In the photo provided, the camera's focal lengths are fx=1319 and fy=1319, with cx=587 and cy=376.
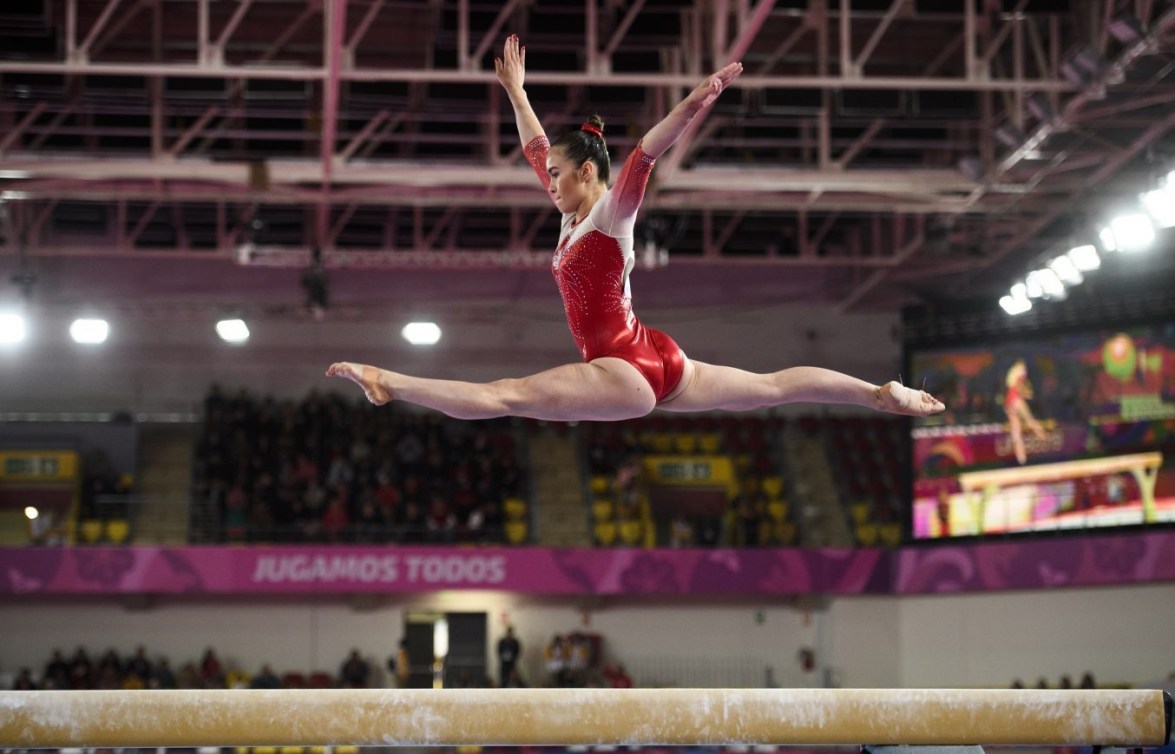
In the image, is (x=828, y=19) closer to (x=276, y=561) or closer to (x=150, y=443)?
(x=276, y=561)

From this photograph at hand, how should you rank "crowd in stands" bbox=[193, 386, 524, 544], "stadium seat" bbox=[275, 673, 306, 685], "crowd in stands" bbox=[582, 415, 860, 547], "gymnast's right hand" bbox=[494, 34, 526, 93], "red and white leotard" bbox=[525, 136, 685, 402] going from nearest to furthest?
1. "red and white leotard" bbox=[525, 136, 685, 402]
2. "gymnast's right hand" bbox=[494, 34, 526, 93]
3. "stadium seat" bbox=[275, 673, 306, 685]
4. "crowd in stands" bbox=[193, 386, 524, 544]
5. "crowd in stands" bbox=[582, 415, 860, 547]

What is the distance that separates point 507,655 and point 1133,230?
1101 centimetres

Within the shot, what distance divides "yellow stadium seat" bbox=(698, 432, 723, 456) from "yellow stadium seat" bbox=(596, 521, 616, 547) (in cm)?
250

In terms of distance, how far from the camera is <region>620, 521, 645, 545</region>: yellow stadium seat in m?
21.7

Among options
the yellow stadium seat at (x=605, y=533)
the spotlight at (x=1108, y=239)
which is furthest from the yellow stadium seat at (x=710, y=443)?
the spotlight at (x=1108, y=239)

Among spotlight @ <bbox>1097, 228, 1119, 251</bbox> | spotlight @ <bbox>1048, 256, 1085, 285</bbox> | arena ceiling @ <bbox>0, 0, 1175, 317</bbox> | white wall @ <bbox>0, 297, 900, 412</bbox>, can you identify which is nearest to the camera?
arena ceiling @ <bbox>0, 0, 1175, 317</bbox>

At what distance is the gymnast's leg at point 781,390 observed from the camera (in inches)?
208

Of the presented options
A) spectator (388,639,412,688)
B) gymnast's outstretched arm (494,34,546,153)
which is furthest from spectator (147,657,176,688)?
gymnast's outstretched arm (494,34,546,153)

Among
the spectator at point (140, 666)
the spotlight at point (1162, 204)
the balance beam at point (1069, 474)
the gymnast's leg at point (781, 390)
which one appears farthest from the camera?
the spectator at point (140, 666)

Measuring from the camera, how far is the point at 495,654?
71.2 ft

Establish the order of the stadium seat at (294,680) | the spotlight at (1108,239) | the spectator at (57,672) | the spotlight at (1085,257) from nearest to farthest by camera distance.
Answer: the spotlight at (1108,239) < the spotlight at (1085,257) < the spectator at (57,672) < the stadium seat at (294,680)

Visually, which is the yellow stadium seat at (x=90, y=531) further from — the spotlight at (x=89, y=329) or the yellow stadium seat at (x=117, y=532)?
the spotlight at (x=89, y=329)

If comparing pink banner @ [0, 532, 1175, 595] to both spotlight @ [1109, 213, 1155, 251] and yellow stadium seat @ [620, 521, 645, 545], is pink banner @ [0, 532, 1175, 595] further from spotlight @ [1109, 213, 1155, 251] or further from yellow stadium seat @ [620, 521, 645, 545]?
spotlight @ [1109, 213, 1155, 251]

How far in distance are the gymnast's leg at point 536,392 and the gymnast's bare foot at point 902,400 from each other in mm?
956
